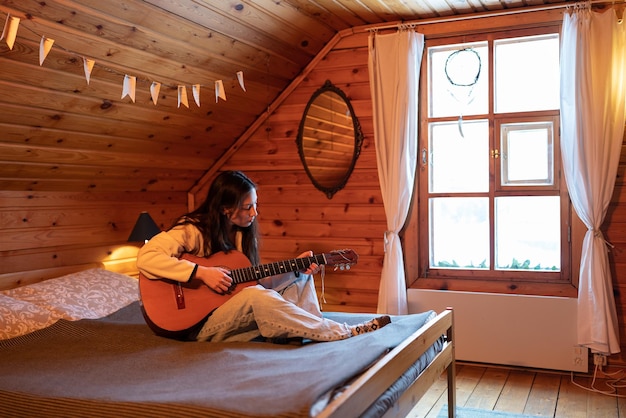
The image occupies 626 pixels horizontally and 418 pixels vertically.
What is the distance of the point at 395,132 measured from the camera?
411 centimetres

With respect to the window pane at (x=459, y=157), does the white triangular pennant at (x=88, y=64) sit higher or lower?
higher

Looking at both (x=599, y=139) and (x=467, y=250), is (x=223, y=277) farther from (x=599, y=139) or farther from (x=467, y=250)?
(x=599, y=139)

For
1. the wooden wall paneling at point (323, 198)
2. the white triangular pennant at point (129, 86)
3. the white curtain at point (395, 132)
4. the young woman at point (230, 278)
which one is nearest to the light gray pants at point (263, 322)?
the young woman at point (230, 278)

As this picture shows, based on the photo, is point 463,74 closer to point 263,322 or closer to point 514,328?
point 514,328

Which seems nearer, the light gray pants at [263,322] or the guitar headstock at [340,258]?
the light gray pants at [263,322]

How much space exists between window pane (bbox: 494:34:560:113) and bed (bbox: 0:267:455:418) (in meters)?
1.64

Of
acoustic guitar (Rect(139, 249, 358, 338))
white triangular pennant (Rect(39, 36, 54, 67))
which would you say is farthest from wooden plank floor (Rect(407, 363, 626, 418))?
white triangular pennant (Rect(39, 36, 54, 67))

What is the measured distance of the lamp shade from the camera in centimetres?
406

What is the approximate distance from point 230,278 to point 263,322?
28cm

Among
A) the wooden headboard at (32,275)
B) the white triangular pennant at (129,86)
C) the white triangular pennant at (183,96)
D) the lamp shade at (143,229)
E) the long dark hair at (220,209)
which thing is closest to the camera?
the long dark hair at (220,209)

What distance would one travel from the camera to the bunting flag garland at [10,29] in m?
2.56

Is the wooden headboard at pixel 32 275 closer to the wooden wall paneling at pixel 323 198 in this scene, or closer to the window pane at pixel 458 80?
the wooden wall paneling at pixel 323 198

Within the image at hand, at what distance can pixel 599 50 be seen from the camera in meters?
3.62

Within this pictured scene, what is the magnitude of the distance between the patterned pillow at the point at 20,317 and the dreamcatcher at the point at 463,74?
8.67ft
